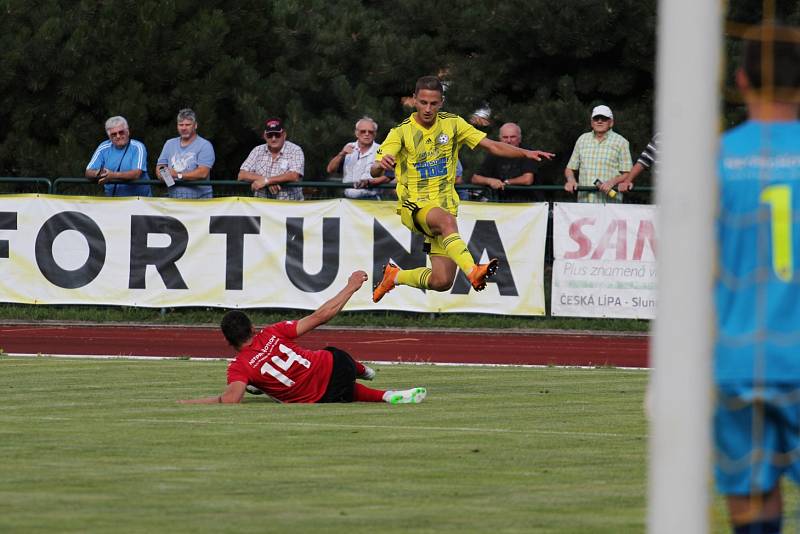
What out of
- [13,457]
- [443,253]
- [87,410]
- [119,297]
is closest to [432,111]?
[443,253]

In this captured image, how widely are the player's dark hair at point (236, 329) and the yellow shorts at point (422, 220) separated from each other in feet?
10.8

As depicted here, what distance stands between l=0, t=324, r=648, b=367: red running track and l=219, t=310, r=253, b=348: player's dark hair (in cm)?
549

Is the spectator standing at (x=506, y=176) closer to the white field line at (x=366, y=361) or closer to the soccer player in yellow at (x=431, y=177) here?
the white field line at (x=366, y=361)

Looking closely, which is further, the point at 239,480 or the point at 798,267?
the point at 239,480

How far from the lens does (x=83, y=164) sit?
2597 centimetres

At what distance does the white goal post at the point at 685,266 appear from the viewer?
5641 mm

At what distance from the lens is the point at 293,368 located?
12.4m

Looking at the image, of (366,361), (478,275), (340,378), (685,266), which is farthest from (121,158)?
(685,266)

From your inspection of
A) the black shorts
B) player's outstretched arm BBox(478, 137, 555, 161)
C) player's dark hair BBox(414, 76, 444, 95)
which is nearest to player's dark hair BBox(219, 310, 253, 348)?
the black shorts

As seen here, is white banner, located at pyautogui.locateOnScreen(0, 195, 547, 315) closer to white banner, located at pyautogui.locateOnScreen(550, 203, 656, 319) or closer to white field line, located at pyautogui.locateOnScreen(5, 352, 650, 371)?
white banner, located at pyautogui.locateOnScreen(550, 203, 656, 319)

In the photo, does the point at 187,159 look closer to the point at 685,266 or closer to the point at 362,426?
the point at 362,426

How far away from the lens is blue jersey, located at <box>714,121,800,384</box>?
570 centimetres

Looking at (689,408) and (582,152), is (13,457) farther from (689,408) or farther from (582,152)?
(582,152)

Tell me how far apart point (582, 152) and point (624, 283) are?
1.78 meters
